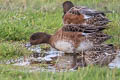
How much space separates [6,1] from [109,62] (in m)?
5.40

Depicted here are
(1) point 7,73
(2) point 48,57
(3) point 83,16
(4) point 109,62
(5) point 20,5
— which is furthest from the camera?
(5) point 20,5

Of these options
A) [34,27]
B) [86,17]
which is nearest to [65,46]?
[86,17]

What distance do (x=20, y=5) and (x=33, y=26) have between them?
2.19m

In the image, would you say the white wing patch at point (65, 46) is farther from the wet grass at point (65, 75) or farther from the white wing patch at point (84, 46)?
the wet grass at point (65, 75)

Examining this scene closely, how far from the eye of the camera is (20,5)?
1192 centimetres

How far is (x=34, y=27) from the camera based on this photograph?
386 inches

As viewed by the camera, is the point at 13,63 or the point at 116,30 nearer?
the point at 13,63

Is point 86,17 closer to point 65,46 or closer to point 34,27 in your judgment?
point 34,27

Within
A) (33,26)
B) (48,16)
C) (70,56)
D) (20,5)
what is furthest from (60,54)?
(20,5)

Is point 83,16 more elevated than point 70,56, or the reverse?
point 83,16

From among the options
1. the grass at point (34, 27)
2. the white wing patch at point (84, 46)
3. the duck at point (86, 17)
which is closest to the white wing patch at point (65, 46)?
the white wing patch at point (84, 46)

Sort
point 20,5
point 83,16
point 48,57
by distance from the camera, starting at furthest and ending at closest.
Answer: point 20,5 → point 83,16 → point 48,57

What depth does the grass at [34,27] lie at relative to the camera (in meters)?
5.96

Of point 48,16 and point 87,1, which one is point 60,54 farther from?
point 87,1
